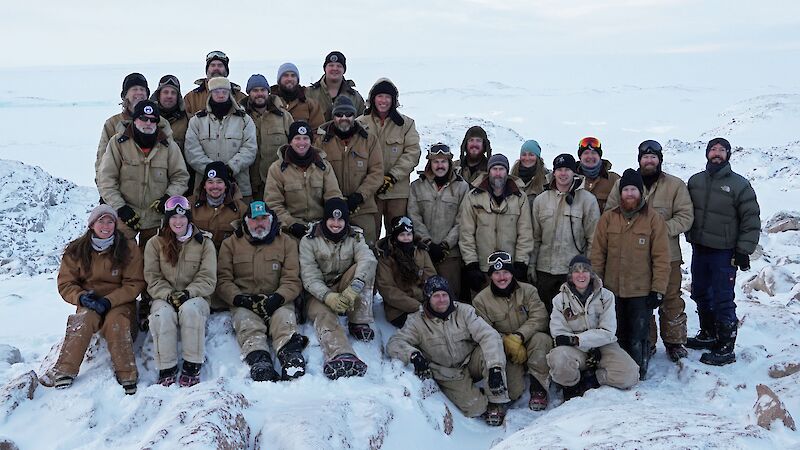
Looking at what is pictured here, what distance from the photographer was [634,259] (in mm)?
6262

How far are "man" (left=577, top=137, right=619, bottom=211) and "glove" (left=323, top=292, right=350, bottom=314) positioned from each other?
2850mm

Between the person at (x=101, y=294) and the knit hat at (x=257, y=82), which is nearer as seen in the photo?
the person at (x=101, y=294)

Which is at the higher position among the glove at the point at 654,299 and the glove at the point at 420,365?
the glove at the point at 654,299

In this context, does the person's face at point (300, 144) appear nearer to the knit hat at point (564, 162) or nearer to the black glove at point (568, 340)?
the knit hat at point (564, 162)

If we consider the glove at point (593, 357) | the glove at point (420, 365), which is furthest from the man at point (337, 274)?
the glove at point (593, 357)

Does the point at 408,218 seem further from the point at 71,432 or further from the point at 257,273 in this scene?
the point at 71,432

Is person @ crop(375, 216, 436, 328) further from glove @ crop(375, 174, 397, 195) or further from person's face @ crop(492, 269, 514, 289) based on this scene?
person's face @ crop(492, 269, 514, 289)

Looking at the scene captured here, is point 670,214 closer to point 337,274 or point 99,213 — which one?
point 337,274

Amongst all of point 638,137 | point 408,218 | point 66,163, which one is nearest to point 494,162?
point 408,218

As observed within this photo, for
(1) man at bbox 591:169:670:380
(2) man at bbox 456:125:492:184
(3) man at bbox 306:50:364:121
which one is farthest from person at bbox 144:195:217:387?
(1) man at bbox 591:169:670:380

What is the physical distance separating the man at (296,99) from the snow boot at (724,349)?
15.9 feet

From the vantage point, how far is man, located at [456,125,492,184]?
734 cm

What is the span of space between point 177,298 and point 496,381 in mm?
2862

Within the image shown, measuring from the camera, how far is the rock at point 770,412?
480 centimetres
